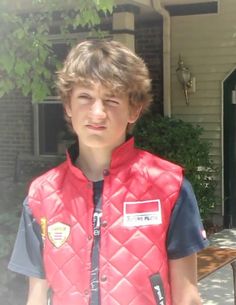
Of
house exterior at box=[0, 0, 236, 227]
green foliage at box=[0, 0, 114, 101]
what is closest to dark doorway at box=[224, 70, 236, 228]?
house exterior at box=[0, 0, 236, 227]

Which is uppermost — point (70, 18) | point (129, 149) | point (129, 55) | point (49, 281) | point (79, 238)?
point (70, 18)

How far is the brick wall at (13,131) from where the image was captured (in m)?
8.99

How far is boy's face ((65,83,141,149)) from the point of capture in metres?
1.68

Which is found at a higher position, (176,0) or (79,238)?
(176,0)

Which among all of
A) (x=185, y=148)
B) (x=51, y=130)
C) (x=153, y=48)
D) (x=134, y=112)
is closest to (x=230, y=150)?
(x=185, y=148)

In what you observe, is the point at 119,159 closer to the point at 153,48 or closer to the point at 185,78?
the point at 185,78

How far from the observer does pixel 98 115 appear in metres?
1.67

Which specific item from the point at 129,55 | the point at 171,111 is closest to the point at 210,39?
the point at 171,111

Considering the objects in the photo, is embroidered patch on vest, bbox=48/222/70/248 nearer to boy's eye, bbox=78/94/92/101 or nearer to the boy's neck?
the boy's neck

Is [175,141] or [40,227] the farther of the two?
[175,141]

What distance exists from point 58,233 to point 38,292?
220mm

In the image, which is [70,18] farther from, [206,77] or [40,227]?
[206,77]

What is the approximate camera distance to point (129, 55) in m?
1.73

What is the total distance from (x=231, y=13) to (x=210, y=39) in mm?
437
